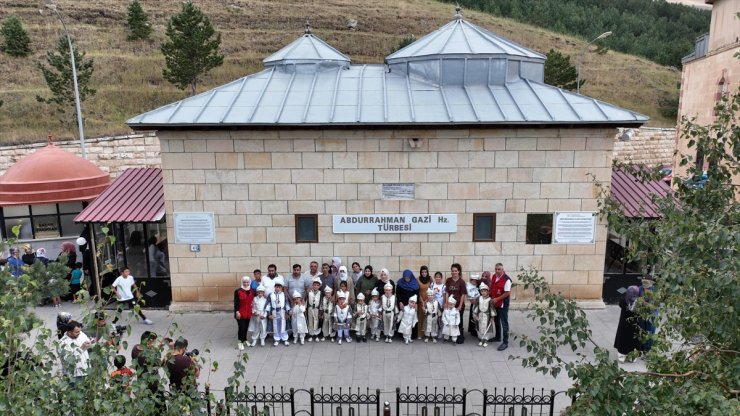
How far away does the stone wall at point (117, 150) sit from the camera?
25.5m

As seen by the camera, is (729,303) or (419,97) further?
(419,97)

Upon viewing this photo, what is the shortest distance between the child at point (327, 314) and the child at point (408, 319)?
143cm

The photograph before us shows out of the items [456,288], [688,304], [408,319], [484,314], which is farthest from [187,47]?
[688,304]

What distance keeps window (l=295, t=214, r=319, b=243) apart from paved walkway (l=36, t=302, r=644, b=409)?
8.11 feet

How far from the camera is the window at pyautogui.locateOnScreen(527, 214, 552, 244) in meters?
11.7

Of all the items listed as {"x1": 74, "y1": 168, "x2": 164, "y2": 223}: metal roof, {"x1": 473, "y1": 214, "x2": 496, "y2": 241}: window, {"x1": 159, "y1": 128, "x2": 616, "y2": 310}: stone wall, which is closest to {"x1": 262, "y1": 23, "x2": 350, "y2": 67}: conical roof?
{"x1": 159, "y1": 128, "x2": 616, "y2": 310}: stone wall

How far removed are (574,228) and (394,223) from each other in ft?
13.6

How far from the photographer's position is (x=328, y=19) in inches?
2068

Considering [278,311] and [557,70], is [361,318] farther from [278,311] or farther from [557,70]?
[557,70]

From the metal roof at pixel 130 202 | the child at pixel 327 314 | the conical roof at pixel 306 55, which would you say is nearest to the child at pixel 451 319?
the child at pixel 327 314

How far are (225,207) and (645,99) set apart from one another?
42.8m

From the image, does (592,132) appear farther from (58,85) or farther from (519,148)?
(58,85)

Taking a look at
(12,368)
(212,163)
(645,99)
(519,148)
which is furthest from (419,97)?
(645,99)

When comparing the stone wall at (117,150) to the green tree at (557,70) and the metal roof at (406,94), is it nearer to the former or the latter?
the metal roof at (406,94)
